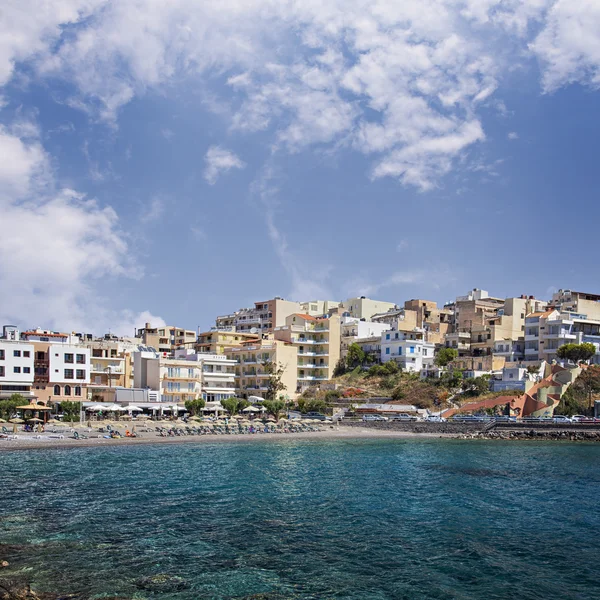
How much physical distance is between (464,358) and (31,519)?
245ft

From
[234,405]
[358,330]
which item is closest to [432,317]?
[358,330]

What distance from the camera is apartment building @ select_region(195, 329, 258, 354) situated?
10100 centimetres

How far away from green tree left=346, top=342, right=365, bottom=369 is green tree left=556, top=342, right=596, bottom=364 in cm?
2726

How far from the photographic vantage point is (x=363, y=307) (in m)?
121

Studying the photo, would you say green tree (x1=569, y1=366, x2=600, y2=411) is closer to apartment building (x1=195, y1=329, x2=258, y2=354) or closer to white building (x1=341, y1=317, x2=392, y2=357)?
white building (x1=341, y1=317, x2=392, y2=357)

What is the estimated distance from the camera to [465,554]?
74.1ft

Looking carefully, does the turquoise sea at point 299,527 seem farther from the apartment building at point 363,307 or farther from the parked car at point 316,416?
the apartment building at point 363,307

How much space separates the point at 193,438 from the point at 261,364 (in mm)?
31798

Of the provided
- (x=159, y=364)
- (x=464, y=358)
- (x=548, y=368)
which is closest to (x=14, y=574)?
(x=159, y=364)

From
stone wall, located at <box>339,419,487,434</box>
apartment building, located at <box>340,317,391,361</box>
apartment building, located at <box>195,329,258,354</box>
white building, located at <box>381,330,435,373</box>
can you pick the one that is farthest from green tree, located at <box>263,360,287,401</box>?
white building, located at <box>381,330,435,373</box>

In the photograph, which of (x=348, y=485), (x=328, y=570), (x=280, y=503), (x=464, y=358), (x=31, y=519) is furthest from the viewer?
(x=464, y=358)

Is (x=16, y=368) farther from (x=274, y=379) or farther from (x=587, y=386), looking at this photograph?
(x=587, y=386)

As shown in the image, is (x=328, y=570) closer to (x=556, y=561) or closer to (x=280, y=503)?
(x=556, y=561)

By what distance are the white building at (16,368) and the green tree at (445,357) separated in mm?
51051
